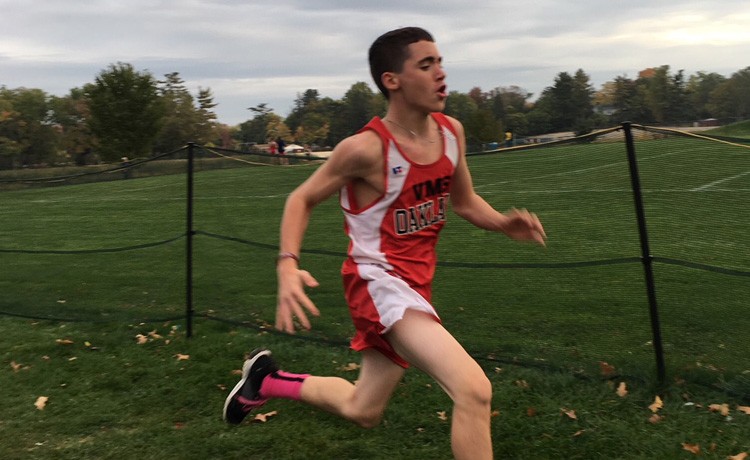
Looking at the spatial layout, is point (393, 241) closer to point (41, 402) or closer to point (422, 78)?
point (422, 78)

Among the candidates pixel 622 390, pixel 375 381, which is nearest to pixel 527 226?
pixel 375 381

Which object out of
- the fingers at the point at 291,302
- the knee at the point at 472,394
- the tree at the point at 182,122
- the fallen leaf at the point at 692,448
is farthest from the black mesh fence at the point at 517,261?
the tree at the point at 182,122

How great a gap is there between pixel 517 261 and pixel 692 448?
19.9ft

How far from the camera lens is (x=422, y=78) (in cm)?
310

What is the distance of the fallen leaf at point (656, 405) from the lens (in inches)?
175

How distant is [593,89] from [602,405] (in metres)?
116

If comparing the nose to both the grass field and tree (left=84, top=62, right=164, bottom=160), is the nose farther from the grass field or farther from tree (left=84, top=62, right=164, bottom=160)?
tree (left=84, top=62, right=164, bottom=160)

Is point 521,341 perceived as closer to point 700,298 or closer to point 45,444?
point 700,298

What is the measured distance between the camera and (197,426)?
182 inches

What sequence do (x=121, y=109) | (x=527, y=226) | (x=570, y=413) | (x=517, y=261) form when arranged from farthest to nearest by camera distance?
(x=121, y=109) → (x=517, y=261) → (x=570, y=413) → (x=527, y=226)

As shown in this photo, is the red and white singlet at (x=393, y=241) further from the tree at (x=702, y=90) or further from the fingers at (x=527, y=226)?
the tree at (x=702, y=90)

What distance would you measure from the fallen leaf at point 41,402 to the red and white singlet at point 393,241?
2907 mm

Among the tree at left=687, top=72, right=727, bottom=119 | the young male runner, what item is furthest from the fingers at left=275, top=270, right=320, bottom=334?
the tree at left=687, top=72, right=727, bottom=119

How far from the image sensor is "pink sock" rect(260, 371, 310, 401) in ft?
12.5
